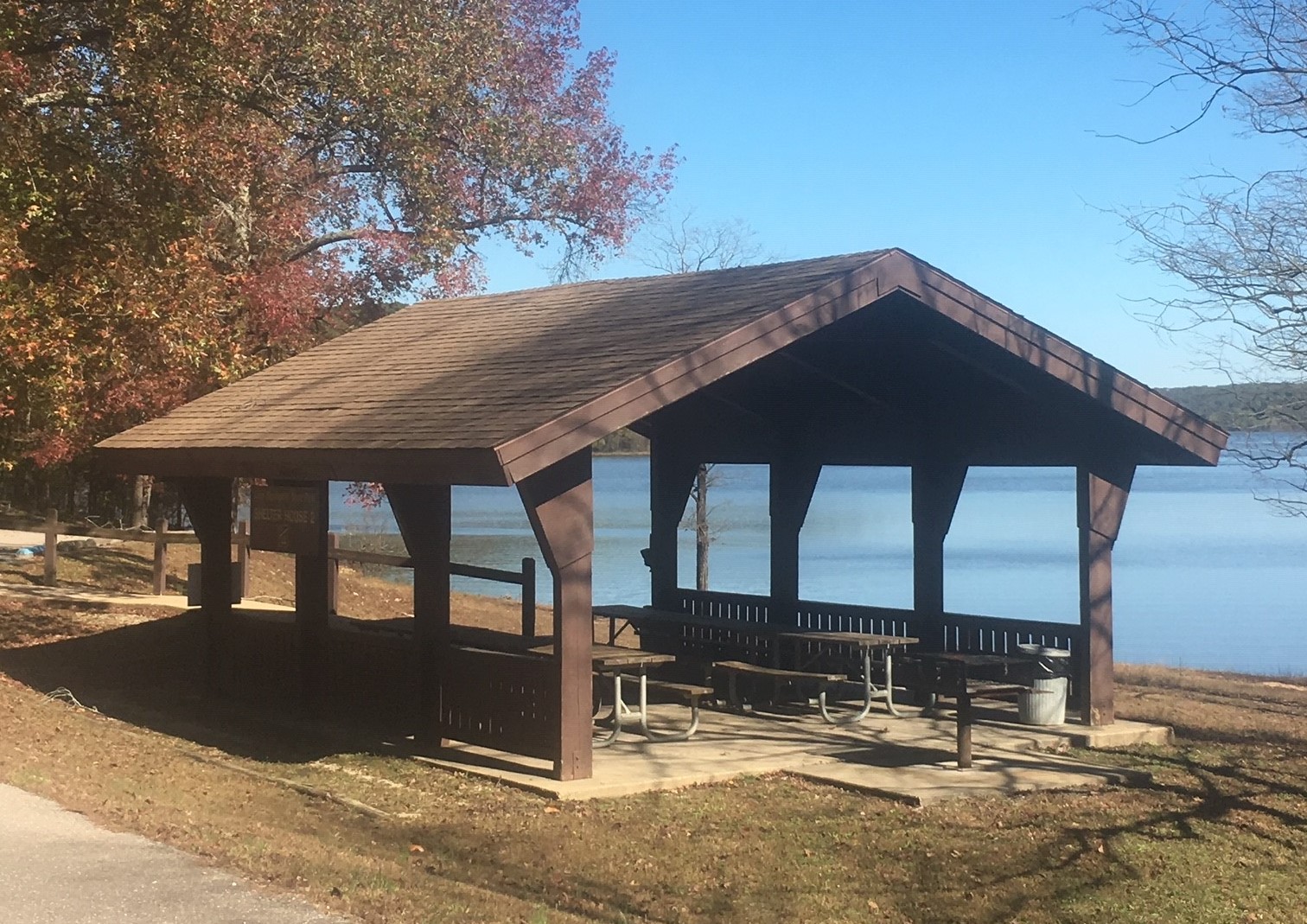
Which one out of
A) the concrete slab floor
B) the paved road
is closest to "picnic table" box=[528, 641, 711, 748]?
the concrete slab floor

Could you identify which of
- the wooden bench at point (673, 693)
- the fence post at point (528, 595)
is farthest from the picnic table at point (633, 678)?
the fence post at point (528, 595)

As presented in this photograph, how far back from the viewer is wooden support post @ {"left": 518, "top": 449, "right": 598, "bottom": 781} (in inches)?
347

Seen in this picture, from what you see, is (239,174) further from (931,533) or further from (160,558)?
(931,533)

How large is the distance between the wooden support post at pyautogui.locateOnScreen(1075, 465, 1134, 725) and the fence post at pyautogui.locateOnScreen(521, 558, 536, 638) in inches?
175

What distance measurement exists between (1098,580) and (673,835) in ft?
16.0

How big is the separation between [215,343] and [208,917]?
1089 centimetres

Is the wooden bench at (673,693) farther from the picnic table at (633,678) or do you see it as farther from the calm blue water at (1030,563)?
the calm blue water at (1030,563)

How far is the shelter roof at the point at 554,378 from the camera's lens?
8773mm

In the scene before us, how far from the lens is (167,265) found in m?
14.1

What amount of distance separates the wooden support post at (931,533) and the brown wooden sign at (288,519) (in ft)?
16.8

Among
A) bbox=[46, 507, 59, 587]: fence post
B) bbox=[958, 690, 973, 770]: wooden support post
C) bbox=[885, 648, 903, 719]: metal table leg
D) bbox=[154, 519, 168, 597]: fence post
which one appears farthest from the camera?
bbox=[46, 507, 59, 587]: fence post

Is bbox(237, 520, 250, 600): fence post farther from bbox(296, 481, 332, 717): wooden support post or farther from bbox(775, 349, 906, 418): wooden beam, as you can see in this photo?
bbox(775, 349, 906, 418): wooden beam

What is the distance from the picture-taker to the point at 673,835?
8.02 metres

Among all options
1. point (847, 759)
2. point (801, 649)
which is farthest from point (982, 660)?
point (801, 649)
